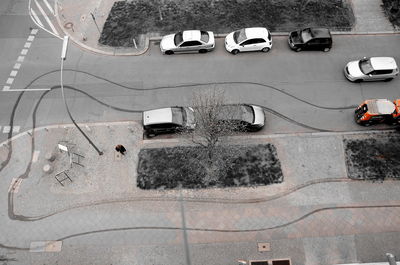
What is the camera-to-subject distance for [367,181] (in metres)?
21.1

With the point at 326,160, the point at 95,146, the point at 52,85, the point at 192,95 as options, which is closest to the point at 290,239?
the point at 326,160

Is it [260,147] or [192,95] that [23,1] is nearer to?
[192,95]

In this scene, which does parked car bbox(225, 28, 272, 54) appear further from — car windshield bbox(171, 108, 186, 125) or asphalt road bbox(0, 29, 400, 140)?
car windshield bbox(171, 108, 186, 125)

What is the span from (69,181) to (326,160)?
1813 cm

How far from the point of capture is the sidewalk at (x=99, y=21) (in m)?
27.3

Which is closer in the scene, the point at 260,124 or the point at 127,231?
the point at 127,231

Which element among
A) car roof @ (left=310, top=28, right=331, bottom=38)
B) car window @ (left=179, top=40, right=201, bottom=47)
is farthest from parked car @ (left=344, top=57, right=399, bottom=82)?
car window @ (left=179, top=40, right=201, bottom=47)

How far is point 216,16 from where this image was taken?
28609 mm

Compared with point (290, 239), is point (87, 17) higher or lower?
higher

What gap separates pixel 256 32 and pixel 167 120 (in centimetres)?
1115

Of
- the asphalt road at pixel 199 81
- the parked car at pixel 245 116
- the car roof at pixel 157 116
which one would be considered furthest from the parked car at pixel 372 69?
the car roof at pixel 157 116

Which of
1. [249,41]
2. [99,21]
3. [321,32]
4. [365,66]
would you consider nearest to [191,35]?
[249,41]

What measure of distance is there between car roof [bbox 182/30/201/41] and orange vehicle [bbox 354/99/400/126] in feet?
45.8

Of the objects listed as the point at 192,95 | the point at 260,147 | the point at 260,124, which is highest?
the point at 192,95
